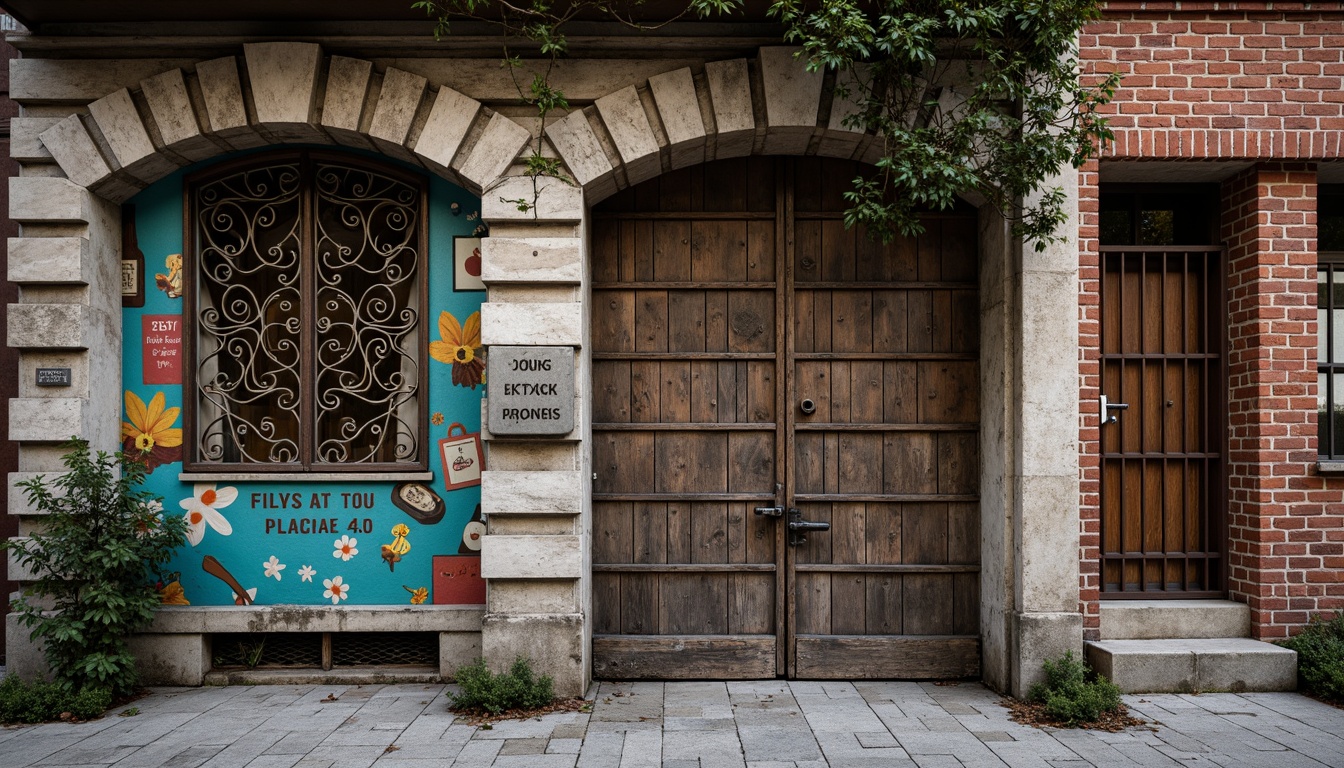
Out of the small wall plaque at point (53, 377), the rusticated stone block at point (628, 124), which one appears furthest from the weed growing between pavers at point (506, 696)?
the rusticated stone block at point (628, 124)

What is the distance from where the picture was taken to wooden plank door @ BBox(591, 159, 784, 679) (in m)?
6.02

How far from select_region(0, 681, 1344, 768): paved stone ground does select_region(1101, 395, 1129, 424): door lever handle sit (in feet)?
5.86

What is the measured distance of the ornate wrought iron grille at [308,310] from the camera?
235 inches

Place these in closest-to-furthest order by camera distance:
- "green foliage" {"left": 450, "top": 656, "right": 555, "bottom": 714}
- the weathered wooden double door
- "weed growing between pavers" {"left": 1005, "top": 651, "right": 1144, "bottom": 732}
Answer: "weed growing between pavers" {"left": 1005, "top": 651, "right": 1144, "bottom": 732}, "green foliage" {"left": 450, "top": 656, "right": 555, "bottom": 714}, the weathered wooden double door

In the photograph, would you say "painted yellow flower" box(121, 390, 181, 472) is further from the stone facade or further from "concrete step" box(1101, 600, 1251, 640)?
"concrete step" box(1101, 600, 1251, 640)

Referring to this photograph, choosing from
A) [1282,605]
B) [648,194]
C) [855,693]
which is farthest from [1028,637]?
[648,194]

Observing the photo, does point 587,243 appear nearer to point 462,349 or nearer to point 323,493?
point 462,349

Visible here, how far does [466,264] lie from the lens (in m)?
5.98

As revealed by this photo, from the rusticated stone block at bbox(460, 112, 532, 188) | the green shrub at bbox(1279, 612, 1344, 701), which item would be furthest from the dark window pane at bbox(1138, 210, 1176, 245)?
the rusticated stone block at bbox(460, 112, 532, 188)

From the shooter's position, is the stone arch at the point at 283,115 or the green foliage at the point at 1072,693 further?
the stone arch at the point at 283,115

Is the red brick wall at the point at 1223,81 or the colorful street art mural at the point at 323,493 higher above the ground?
the red brick wall at the point at 1223,81

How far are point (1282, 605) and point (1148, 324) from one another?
206 centimetres

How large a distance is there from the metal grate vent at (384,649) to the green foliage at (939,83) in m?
3.09

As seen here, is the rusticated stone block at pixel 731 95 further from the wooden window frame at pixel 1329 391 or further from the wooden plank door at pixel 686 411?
the wooden window frame at pixel 1329 391
